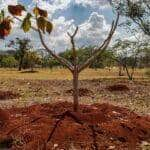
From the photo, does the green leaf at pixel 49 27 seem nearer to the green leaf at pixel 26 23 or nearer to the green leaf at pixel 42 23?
the green leaf at pixel 42 23

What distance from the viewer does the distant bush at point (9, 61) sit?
13235 cm

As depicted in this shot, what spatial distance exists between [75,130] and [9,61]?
123 m

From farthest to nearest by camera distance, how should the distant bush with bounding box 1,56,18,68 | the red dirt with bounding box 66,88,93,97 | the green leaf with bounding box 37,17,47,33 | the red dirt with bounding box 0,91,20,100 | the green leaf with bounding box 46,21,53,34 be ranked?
the distant bush with bounding box 1,56,18,68 < the red dirt with bounding box 66,88,93,97 < the red dirt with bounding box 0,91,20,100 < the green leaf with bounding box 37,17,47,33 < the green leaf with bounding box 46,21,53,34

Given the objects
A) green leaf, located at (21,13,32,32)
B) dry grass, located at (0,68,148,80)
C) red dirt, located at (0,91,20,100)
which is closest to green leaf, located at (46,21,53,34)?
green leaf, located at (21,13,32,32)

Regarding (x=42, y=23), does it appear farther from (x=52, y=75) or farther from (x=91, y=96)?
(x=52, y=75)

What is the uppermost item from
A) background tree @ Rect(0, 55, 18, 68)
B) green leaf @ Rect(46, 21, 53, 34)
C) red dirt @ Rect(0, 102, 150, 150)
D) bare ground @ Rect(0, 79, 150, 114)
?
green leaf @ Rect(46, 21, 53, 34)

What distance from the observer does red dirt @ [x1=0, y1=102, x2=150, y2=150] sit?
10758 millimetres

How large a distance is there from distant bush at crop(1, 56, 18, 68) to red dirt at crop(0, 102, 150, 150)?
118908 mm

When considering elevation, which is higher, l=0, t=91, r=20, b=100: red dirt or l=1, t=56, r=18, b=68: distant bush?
l=0, t=91, r=20, b=100: red dirt

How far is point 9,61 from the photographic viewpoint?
133 m

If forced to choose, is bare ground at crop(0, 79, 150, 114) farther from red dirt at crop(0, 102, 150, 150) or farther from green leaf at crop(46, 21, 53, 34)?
green leaf at crop(46, 21, 53, 34)

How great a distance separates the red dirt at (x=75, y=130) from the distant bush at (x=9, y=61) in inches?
4681

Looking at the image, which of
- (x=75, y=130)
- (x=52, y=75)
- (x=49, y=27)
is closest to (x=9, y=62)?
(x=52, y=75)

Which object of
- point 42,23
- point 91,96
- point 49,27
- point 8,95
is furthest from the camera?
point 91,96
